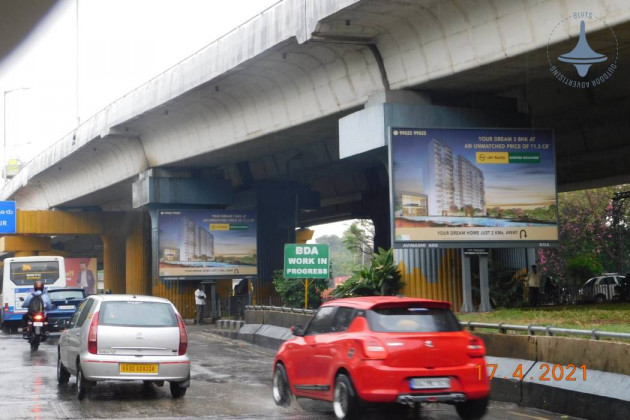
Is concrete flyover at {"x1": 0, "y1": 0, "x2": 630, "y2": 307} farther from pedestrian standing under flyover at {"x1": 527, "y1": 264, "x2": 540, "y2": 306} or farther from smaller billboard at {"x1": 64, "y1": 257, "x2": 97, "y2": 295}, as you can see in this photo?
smaller billboard at {"x1": 64, "y1": 257, "x2": 97, "y2": 295}

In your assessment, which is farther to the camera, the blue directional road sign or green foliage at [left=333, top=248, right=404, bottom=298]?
the blue directional road sign

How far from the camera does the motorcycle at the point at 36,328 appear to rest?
2273 cm

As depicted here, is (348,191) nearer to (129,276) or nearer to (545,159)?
(129,276)

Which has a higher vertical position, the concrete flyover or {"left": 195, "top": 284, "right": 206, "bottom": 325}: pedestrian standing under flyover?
the concrete flyover

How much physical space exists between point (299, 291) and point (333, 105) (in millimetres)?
8804

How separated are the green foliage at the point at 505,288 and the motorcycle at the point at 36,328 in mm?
11804

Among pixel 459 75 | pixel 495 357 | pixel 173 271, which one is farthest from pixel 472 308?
pixel 173 271

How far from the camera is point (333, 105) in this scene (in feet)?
74.7

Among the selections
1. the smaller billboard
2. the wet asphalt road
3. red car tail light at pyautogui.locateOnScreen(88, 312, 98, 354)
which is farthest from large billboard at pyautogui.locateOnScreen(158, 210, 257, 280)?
the smaller billboard

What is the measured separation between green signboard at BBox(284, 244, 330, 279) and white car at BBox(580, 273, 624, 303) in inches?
505

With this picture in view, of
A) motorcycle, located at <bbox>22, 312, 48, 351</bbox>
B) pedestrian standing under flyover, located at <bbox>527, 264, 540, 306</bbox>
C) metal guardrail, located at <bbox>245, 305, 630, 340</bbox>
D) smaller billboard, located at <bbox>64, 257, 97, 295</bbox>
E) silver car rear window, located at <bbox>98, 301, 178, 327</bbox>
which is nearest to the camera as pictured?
metal guardrail, located at <bbox>245, 305, 630, 340</bbox>

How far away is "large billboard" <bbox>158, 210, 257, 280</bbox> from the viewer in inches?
1385

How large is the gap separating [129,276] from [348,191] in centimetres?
1448
